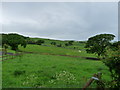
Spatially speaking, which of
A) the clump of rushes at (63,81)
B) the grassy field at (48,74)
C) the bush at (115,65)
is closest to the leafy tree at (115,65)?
the bush at (115,65)

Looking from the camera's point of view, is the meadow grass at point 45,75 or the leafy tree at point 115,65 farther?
the meadow grass at point 45,75

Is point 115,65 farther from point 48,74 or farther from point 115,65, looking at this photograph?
point 48,74

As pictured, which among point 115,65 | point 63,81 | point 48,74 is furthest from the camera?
point 48,74

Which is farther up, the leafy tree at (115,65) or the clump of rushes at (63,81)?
the leafy tree at (115,65)

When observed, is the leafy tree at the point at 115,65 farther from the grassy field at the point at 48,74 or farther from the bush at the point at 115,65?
the grassy field at the point at 48,74

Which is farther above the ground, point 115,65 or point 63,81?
point 115,65

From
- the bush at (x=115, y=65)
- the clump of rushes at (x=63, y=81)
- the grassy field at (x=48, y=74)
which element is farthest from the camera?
the grassy field at (x=48, y=74)

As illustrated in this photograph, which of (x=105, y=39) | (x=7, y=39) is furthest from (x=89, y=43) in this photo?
(x=7, y=39)

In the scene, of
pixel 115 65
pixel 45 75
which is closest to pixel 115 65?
pixel 115 65

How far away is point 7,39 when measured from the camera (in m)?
44.2

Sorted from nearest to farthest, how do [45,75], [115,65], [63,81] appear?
1. [115,65]
2. [63,81]
3. [45,75]

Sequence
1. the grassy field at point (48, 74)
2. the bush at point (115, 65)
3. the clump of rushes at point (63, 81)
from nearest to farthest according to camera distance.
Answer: the bush at point (115, 65) < the clump of rushes at point (63, 81) < the grassy field at point (48, 74)

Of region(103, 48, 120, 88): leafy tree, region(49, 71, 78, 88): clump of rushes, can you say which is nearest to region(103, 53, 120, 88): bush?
region(103, 48, 120, 88): leafy tree

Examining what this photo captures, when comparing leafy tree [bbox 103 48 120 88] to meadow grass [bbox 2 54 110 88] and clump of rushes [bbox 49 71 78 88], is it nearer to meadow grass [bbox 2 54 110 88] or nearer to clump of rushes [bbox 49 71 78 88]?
meadow grass [bbox 2 54 110 88]
